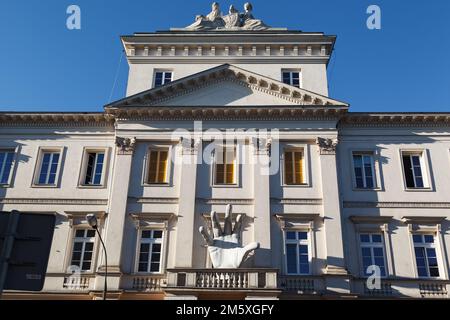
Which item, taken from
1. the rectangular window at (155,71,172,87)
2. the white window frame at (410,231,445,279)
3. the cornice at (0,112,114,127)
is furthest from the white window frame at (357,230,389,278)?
the cornice at (0,112,114,127)

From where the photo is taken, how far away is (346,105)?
84.8ft

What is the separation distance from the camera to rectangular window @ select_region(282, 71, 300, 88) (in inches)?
1131

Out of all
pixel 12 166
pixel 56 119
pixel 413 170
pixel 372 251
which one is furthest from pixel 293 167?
pixel 12 166

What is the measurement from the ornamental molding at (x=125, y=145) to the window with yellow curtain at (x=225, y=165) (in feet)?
14.9

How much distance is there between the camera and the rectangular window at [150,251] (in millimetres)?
23547

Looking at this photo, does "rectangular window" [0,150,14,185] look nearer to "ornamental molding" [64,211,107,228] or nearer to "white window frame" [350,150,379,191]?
"ornamental molding" [64,211,107,228]

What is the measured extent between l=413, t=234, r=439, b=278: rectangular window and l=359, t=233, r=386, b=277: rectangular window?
5.50ft

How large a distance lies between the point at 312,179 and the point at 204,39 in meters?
10.9

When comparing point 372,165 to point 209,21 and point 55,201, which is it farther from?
point 55,201

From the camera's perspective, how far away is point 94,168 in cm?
2673

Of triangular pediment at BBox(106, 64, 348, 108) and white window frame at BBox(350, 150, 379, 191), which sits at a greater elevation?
triangular pediment at BBox(106, 64, 348, 108)

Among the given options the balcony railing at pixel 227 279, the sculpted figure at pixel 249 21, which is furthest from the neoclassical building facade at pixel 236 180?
the sculpted figure at pixel 249 21

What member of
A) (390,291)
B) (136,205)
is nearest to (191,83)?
(136,205)

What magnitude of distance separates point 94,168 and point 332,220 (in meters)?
13.0
